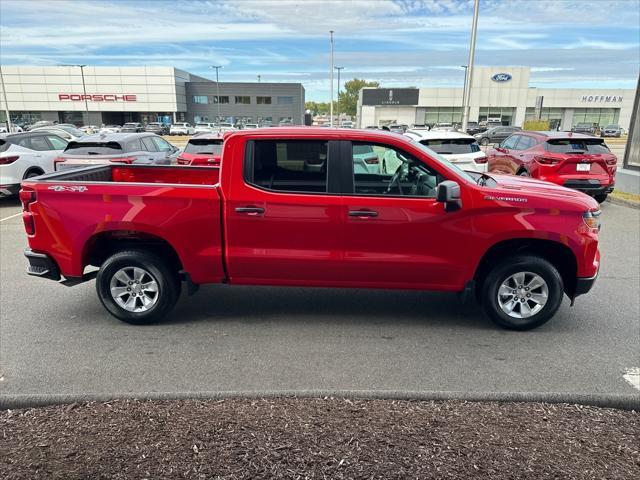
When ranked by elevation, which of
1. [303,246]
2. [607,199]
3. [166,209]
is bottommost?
[607,199]

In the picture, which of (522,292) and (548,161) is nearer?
(522,292)

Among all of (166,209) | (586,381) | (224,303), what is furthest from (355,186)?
(586,381)

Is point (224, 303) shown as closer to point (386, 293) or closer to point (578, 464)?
point (386, 293)

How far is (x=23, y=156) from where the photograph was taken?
11.2m

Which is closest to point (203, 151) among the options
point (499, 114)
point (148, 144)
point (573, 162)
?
point (148, 144)

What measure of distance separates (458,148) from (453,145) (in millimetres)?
124

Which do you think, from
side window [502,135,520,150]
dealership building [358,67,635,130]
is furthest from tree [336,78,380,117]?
side window [502,135,520,150]

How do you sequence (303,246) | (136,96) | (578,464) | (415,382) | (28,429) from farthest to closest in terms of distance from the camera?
1. (136,96)
2. (303,246)
3. (415,382)
4. (28,429)
5. (578,464)

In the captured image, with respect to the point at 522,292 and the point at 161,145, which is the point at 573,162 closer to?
the point at 522,292

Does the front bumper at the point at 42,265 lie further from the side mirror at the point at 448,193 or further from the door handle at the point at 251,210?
the side mirror at the point at 448,193

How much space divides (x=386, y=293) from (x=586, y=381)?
2.36 metres

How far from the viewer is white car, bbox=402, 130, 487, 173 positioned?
9.85 metres

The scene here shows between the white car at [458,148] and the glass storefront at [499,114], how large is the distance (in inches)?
2628

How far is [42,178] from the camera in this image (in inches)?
181
